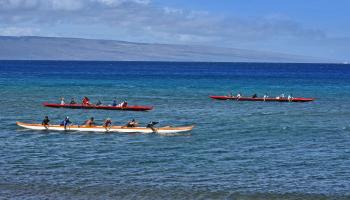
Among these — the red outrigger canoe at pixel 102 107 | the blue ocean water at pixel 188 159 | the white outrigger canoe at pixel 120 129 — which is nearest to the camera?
the blue ocean water at pixel 188 159

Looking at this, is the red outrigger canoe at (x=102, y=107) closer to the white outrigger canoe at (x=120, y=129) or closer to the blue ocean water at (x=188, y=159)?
the blue ocean water at (x=188, y=159)

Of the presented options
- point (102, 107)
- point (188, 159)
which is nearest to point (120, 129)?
point (188, 159)

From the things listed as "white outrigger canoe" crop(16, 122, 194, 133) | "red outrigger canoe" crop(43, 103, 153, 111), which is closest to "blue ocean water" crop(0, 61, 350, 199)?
"white outrigger canoe" crop(16, 122, 194, 133)

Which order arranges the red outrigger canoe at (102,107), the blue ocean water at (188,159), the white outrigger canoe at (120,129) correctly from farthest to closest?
the red outrigger canoe at (102,107) → the white outrigger canoe at (120,129) → the blue ocean water at (188,159)

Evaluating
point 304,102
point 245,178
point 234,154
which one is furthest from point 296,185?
point 304,102

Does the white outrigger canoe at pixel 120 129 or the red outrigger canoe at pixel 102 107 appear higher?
the white outrigger canoe at pixel 120 129

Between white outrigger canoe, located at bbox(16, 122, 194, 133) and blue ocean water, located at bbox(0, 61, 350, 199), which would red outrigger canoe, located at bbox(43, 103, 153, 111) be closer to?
blue ocean water, located at bbox(0, 61, 350, 199)

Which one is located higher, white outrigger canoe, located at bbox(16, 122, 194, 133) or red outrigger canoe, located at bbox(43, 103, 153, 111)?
white outrigger canoe, located at bbox(16, 122, 194, 133)

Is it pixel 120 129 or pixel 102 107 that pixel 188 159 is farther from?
pixel 102 107

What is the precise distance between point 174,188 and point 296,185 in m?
6.59

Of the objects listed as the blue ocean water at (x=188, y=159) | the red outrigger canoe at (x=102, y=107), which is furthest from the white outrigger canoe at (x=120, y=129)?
the red outrigger canoe at (x=102, y=107)

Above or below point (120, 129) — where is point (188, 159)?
above

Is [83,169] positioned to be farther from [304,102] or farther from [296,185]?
[304,102]

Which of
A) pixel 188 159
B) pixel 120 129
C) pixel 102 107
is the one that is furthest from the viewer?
pixel 102 107
